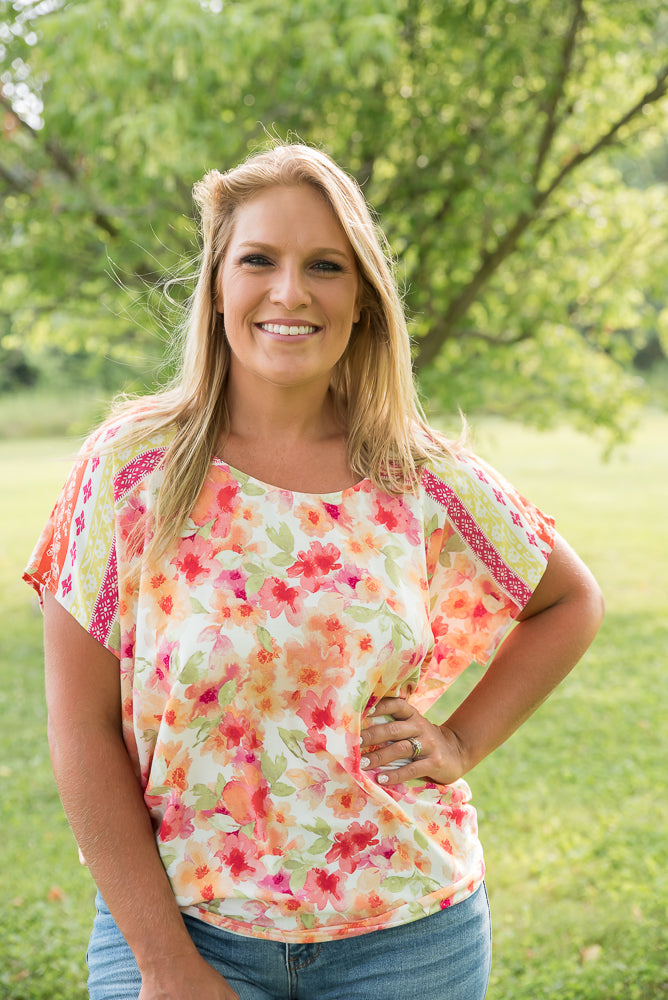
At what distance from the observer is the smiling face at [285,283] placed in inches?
76.9

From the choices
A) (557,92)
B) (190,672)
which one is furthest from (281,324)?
(557,92)

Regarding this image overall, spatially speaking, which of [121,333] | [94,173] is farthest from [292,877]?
[121,333]

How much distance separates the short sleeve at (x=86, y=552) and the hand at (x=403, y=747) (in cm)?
50

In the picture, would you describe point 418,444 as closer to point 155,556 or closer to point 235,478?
point 235,478

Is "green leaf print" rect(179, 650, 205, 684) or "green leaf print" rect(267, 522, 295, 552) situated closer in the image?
"green leaf print" rect(179, 650, 205, 684)

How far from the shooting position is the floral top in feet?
5.82

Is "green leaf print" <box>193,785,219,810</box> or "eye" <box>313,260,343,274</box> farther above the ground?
"eye" <box>313,260,343,274</box>

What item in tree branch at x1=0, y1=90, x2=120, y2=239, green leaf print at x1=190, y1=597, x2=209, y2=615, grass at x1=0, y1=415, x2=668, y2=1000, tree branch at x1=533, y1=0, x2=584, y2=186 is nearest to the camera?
green leaf print at x1=190, y1=597, x2=209, y2=615

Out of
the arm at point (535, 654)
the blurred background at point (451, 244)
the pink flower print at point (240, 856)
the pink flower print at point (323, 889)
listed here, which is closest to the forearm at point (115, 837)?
the pink flower print at point (240, 856)

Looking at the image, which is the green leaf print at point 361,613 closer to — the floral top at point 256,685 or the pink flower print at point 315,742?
the floral top at point 256,685

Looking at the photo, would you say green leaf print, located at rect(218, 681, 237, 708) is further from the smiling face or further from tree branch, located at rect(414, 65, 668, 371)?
tree branch, located at rect(414, 65, 668, 371)

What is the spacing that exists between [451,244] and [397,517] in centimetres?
524

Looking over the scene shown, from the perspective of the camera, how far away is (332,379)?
2.28m

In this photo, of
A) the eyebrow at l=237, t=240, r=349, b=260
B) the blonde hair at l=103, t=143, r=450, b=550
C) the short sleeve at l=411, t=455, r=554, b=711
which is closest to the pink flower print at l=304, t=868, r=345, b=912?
the short sleeve at l=411, t=455, r=554, b=711
